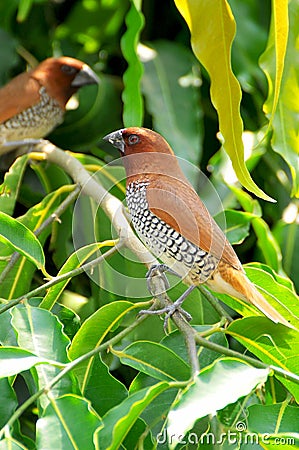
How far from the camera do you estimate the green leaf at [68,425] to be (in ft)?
4.28

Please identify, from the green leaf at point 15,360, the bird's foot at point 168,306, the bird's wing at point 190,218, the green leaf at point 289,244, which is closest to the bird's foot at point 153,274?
the bird's foot at point 168,306

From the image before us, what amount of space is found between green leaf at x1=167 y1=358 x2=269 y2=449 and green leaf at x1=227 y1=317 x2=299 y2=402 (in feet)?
1.25

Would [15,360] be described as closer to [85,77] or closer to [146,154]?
[146,154]

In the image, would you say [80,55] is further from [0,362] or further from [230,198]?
[0,362]

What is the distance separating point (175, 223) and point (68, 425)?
852 mm

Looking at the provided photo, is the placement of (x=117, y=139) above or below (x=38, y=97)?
above

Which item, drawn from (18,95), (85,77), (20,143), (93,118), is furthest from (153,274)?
(18,95)

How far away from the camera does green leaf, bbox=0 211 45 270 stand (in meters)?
1.77

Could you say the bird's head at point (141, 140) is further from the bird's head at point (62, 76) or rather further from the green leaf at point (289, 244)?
the bird's head at point (62, 76)

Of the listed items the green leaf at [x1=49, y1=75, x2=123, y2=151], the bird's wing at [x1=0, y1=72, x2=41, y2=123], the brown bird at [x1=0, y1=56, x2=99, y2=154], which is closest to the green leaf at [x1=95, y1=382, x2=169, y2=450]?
the green leaf at [x1=49, y1=75, x2=123, y2=151]

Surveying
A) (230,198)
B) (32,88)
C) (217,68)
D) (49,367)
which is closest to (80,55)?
(32,88)

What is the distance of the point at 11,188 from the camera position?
2.41m

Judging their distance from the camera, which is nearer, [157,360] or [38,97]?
[157,360]

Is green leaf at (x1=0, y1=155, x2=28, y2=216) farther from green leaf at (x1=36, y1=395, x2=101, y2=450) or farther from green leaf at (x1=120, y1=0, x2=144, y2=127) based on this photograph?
green leaf at (x1=36, y1=395, x2=101, y2=450)
